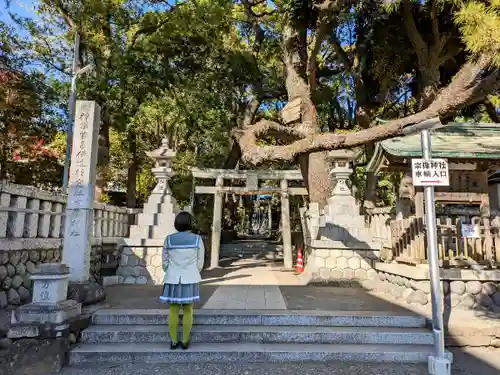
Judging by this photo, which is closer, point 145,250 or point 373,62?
point 145,250

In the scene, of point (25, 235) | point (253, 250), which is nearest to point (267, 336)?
point (25, 235)

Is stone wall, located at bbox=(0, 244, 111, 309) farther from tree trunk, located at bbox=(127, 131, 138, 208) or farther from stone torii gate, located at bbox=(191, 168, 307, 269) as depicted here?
tree trunk, located at bbox=(127, 131, 138, 208)

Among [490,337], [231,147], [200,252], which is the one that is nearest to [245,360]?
[200,252]

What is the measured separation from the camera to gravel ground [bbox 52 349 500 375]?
4.00 meters

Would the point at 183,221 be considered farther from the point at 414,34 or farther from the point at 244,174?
the point at 414,34

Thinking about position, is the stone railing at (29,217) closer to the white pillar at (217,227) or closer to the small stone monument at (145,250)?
the small stone monument at (145,250)

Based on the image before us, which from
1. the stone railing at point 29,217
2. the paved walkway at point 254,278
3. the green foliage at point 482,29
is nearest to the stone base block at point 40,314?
the stone railing at point 29,217

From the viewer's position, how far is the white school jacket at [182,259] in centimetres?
432

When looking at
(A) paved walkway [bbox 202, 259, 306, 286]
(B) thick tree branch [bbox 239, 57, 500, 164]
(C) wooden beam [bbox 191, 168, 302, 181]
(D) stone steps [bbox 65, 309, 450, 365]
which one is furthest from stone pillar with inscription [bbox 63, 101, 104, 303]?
(C) wooden beam [bbox 191, 168, 302, 181]

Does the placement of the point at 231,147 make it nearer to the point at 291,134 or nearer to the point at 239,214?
the point at 291,134

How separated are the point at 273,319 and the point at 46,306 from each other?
299 cm

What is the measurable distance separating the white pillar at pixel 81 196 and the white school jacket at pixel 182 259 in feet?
6.08

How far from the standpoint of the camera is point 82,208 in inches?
218

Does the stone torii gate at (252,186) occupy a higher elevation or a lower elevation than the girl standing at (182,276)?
higher
